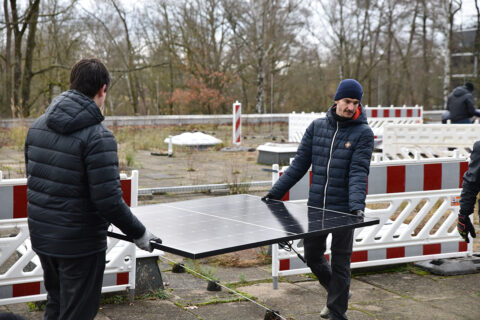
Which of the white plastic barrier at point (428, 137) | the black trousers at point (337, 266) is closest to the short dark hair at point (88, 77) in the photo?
the black trousers at point (337, 266)

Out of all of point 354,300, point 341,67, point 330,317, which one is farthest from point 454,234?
point 341,67

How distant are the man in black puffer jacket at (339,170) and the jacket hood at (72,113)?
6.40ft

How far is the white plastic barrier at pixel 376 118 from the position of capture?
69.5ft

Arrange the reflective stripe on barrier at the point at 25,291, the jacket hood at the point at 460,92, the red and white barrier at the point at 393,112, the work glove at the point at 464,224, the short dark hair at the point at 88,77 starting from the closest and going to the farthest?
the short dark hair at the point at 88,77, the work glove at the point at 464,224, the reflective stripe on barrier at the point at 25,291, the jacket hood at the point at 460,92, the red and white barrier at the point at 393,112

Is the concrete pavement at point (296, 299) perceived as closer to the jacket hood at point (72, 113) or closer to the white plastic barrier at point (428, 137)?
the jacket hood at point (72, 113)

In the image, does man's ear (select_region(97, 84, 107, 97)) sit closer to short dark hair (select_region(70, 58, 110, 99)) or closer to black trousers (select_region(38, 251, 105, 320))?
short dark hair (select_region(70, 58, 110, 99))

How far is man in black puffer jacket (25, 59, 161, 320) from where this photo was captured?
3.30 m

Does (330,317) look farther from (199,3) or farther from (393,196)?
(199,3)

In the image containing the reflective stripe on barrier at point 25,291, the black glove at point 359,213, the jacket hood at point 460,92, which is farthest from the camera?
the jacket hood at point 460,92

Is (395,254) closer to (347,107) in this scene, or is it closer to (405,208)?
(405,208)

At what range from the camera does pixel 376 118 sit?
72.2 ft

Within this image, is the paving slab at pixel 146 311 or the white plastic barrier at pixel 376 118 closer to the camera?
the paving slab at pixel 146 311

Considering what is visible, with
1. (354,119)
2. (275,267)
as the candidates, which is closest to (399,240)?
(275,267)

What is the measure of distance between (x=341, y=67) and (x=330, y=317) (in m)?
36.6
